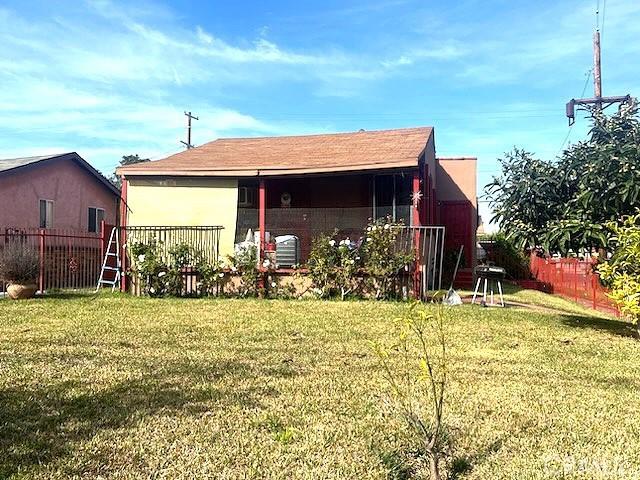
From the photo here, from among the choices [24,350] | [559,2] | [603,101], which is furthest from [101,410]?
[603,101]

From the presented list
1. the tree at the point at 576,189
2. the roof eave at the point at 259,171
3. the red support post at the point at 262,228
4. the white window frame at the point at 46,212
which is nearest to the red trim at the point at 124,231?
the roof eave at the point at 259,171

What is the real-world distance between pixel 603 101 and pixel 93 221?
21218 millimetres

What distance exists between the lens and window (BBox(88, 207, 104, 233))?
885 inches

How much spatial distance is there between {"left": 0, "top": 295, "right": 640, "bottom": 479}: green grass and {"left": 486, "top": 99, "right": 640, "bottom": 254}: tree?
161 cm

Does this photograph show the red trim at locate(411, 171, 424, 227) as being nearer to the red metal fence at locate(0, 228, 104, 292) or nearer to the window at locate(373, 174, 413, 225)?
the window at locate(373, 174, 413, 225)

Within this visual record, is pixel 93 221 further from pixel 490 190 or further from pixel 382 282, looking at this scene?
pixel 490 190

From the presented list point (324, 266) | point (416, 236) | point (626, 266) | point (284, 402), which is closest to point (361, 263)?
point (324, 266)

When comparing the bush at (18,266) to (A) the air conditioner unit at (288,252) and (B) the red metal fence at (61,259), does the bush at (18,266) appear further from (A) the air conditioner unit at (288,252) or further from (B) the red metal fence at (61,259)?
(A) the air conditioner unit at (288,252)

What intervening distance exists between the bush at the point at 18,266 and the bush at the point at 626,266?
11379 millimetres

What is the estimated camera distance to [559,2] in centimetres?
1303

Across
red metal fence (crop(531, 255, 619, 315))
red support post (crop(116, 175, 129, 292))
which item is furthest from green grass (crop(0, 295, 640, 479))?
red metal fence (crop(531, 255, 619, 315))

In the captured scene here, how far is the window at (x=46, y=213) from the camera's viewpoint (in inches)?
785

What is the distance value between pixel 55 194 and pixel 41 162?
1.48 m

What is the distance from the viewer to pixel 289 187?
51.0 ft
